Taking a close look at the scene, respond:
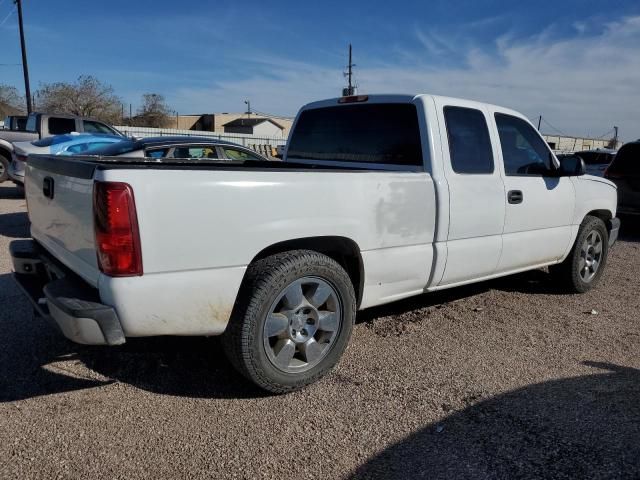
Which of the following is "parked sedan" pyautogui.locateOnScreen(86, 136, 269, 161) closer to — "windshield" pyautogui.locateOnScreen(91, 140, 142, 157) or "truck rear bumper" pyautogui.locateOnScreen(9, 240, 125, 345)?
"windshield" pyautogui.locateOnScreen(91, 140, 142, 157)

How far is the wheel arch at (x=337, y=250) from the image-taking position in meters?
3.21

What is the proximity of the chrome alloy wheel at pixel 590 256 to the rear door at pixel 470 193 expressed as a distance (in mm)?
1697

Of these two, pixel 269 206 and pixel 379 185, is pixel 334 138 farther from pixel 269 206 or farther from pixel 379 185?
pixel 269 206

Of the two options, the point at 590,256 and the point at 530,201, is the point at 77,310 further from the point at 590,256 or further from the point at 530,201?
the point at 590,256

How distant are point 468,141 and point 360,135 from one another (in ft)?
2.91

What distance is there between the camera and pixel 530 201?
4.66m

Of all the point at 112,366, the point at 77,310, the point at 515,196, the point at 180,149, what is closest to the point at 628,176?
the point at 515,196

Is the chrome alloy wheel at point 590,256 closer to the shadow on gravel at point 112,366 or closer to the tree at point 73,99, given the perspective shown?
the shadow on gravel at point 112,366

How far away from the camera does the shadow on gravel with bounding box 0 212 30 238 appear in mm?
7836

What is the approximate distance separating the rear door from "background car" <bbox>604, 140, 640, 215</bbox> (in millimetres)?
6418

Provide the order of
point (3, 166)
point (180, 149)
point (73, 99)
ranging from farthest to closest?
point (73, 99), point (3, 166), point (180, 149)

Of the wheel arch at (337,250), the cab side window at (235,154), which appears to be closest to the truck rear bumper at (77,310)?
the wheel arch at (337,250)

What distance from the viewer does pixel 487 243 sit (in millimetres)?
4293

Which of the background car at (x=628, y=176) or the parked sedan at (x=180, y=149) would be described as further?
the background car at (x=628, y=176)
